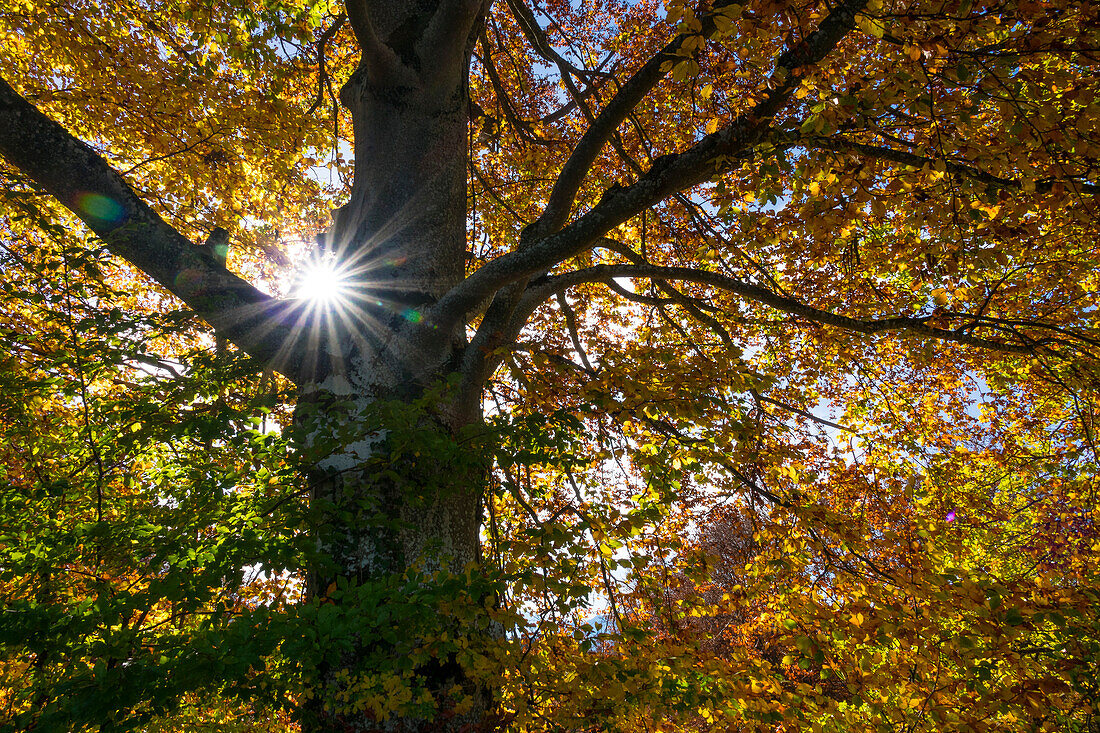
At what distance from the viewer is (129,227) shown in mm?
2971

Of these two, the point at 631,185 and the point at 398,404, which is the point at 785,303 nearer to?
the point at 631,185

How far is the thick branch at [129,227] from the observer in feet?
9.56

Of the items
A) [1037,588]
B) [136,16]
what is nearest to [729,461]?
[1037,588]

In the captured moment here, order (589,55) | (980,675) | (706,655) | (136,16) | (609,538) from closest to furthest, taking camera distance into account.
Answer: (980,675), (609,538), (706,655), (136,16), (589,55)

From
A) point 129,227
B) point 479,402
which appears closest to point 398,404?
point 479,402

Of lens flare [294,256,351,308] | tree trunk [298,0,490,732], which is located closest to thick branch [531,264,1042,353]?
tree trunk [298,0,490,732]

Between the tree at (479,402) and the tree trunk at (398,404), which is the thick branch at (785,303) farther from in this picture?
the tree trunk at (398,404)

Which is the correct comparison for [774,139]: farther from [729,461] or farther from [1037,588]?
[1037,588]

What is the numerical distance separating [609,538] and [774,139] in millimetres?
2061

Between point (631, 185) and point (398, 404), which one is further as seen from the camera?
point (631, 185)

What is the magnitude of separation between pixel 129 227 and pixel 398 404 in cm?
221

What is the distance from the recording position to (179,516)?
2105 mm

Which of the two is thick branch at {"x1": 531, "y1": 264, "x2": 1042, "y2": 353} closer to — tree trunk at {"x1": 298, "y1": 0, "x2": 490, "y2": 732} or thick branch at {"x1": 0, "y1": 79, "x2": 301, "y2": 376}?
tree trunk at {"x1": 298, "y1": 0, "x2": 490, "y2": 732}

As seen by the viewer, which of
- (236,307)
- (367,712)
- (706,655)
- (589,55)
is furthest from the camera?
(589,55)
